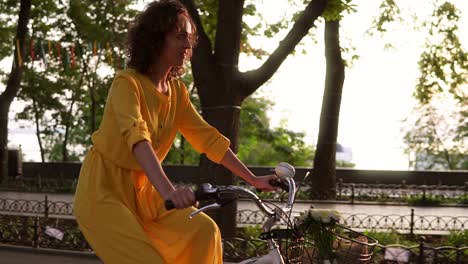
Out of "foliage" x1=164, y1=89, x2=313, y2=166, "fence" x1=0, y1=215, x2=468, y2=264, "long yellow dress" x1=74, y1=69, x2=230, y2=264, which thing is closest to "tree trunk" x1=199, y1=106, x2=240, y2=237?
"fence" x1=0, y1=215, x2=468, y2=264

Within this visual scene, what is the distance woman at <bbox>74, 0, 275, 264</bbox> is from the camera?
305 cm

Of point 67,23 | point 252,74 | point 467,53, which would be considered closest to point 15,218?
point 252,74

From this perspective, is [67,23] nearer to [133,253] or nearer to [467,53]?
[467,53]

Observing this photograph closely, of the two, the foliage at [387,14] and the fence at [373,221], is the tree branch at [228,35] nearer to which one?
the fence at [373,221]

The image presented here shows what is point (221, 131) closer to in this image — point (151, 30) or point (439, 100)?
point (151, 30)

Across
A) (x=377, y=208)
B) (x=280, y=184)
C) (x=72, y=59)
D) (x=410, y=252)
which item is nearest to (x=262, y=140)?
(x=72, y=59)

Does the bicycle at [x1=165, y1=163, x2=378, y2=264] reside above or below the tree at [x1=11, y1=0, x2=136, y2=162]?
below

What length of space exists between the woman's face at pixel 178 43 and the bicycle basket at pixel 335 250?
0.93m

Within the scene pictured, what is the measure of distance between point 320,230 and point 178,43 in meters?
1.02

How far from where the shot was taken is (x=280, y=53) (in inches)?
361

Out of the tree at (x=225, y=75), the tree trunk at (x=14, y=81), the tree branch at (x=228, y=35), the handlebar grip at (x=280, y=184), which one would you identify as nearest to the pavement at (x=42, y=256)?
the tree at (x=225, y=75)

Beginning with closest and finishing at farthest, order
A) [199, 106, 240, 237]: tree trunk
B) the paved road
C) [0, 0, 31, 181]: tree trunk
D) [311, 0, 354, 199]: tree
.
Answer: [199, 106, 240, 237]: tree trunk, the paved road, [311, 0, 354, 199]: tree, [0, 0, 31, 181]: tree trunk

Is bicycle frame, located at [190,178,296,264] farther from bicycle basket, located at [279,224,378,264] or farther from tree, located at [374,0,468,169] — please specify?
tree, located at [374,0,468,169]

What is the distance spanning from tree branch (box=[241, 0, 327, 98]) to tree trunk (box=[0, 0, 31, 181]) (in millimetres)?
12754
